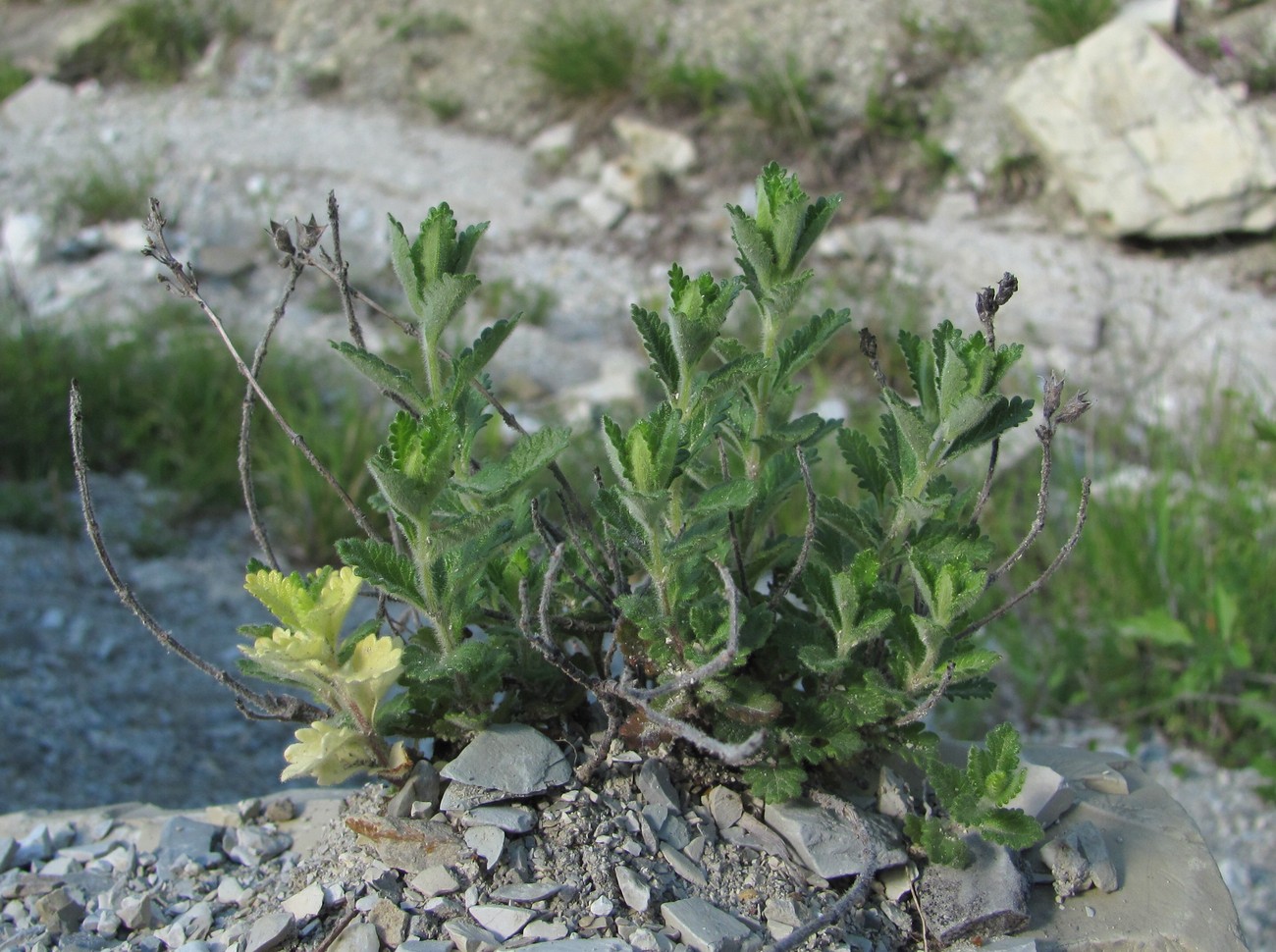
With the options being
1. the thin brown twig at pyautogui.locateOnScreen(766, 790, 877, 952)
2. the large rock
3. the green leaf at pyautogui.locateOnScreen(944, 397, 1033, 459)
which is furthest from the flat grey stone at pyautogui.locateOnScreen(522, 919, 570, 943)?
the large rock

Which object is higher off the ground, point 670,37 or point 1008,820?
point 1008,820

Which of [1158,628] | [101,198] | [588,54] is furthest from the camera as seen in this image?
[588,54]

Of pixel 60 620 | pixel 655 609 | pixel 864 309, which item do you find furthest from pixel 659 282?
pixel 655 609

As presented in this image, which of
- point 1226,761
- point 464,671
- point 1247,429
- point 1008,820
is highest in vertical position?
point 464,671

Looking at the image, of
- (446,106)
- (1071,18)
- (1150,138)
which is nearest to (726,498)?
(1150,138)

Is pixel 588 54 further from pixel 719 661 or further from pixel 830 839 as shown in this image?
pixel 719 661

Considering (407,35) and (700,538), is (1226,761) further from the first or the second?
(407,35)

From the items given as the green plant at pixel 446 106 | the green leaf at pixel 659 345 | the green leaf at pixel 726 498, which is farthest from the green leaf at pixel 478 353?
the green plant at pixel 446 106
